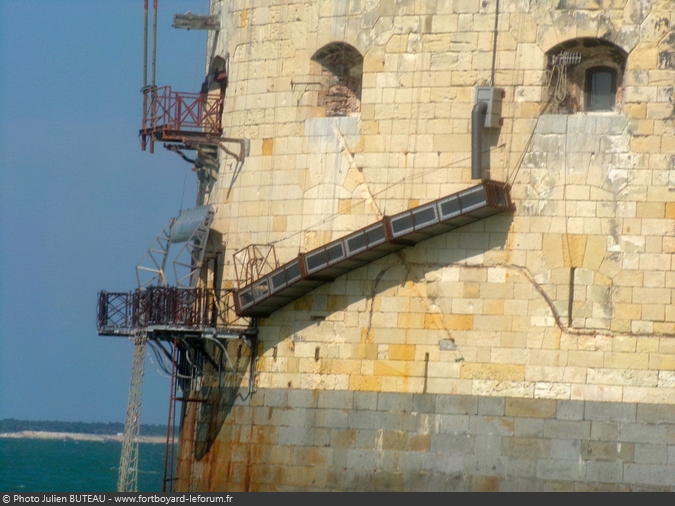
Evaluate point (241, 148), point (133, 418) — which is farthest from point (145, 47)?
point (133, 418)

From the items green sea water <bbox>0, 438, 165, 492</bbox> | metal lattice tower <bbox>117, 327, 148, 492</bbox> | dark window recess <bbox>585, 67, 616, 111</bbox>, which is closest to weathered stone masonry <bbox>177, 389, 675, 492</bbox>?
metal lattice tower <bbox>117, 327, 148, 492</bbox>

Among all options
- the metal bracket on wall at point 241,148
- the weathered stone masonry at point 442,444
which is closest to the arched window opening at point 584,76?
the weathered stone masonry at point 442,444

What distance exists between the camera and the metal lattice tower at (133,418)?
29.1 meters

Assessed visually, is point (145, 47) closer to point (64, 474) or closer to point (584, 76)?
point (584, 76)

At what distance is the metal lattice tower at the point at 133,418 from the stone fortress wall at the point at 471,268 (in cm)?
158

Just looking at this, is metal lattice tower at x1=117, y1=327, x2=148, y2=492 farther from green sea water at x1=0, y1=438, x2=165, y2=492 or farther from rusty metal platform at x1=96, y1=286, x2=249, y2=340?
green sea water at x1=0, y1=438, x2=165, y2=492

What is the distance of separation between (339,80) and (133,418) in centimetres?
757

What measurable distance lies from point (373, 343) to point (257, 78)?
5.92 metres

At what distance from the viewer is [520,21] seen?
27.9 m

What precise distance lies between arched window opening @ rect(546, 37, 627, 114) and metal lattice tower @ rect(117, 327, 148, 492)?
9136 mm

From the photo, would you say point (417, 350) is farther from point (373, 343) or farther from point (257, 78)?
point (257, 78)

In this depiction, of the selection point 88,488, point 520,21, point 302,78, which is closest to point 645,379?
point 520,21

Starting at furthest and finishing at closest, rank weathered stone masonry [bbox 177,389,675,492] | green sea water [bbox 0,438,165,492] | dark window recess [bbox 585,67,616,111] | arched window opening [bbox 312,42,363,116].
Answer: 1. green sea water [bbox 0,438,165,492]
2. arched window opening [bbox 312,42,363,116]
3. dark window recess [bbox 585,67,616,111]
4. weathered stone masonry [bbox 177,389,675,492]

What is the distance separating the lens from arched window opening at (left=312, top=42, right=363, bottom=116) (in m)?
29.6
